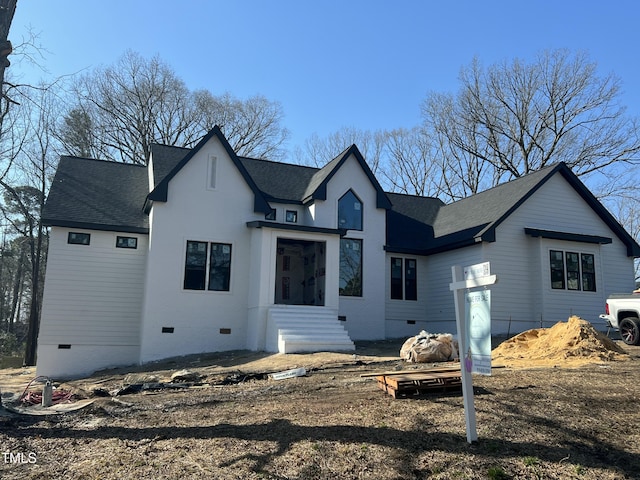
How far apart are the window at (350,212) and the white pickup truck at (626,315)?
9.15 meters

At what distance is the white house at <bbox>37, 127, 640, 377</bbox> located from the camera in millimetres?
17000

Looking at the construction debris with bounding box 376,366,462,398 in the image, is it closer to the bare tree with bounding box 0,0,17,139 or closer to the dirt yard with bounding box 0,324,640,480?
the dirt yard with bounding box 0,324,640,480

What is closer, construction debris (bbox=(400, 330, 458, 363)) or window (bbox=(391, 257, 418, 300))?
construction debris (bbox=(400, 330, 458, 363))

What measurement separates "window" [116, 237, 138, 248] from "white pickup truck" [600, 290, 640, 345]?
1512cm

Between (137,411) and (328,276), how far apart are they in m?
10.4

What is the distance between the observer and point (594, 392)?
7.80m

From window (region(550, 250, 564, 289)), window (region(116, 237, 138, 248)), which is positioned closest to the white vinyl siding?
window (region(116, 237, 138, 248))

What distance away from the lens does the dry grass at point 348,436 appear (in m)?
4.99

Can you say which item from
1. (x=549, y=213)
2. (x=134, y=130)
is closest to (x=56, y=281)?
(x=549, y=213)

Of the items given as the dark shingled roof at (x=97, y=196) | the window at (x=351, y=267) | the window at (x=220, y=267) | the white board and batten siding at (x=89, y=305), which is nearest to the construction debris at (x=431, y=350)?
the window at (x=351, y=267)

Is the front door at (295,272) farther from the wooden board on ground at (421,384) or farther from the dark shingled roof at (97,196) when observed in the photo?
the wooden board on ground at (421,384)

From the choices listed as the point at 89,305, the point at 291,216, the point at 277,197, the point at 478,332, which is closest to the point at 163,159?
the point at 277,197

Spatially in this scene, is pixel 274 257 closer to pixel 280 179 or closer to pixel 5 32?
pixel 280 179

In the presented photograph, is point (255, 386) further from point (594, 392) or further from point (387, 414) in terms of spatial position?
point (594, 392)
